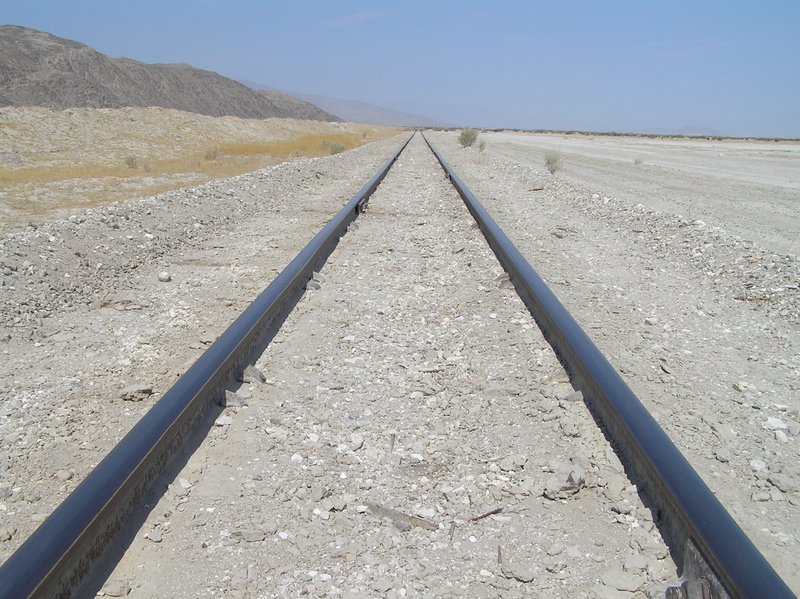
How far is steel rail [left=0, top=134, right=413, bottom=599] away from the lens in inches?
82.4

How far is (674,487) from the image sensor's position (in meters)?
2.61

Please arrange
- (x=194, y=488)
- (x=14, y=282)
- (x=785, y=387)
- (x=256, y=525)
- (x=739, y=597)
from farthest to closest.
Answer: (x=14, y=282), (x=785, y=387), (x=194, y=488), (x=256, y=525), (x=739, y=597)

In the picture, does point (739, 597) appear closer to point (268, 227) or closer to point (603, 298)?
point (603, 298)

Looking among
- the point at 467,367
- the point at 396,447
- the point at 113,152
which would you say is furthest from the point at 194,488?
the point at 113,152

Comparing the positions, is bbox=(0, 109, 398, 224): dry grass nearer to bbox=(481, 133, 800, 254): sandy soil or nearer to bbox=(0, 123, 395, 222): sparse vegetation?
bbox=(0, 123, 395, 222): sparse vegetation

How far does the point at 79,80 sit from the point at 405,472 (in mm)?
63771

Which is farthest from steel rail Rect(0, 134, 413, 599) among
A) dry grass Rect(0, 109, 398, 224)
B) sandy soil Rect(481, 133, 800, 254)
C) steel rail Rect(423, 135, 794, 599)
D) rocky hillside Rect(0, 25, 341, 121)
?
rocky hillside Rect(0, 25, 341, 121)

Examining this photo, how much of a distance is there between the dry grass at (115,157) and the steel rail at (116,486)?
357 inches

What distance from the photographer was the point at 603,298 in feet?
19.6

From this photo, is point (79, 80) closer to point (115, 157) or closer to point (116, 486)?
point (115, 157)

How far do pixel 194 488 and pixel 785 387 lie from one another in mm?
3761

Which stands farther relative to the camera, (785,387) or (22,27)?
(22,27)

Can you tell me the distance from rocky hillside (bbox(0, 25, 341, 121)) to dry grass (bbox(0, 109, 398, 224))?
16.5 m

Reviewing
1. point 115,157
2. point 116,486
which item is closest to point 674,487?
point 116,486
